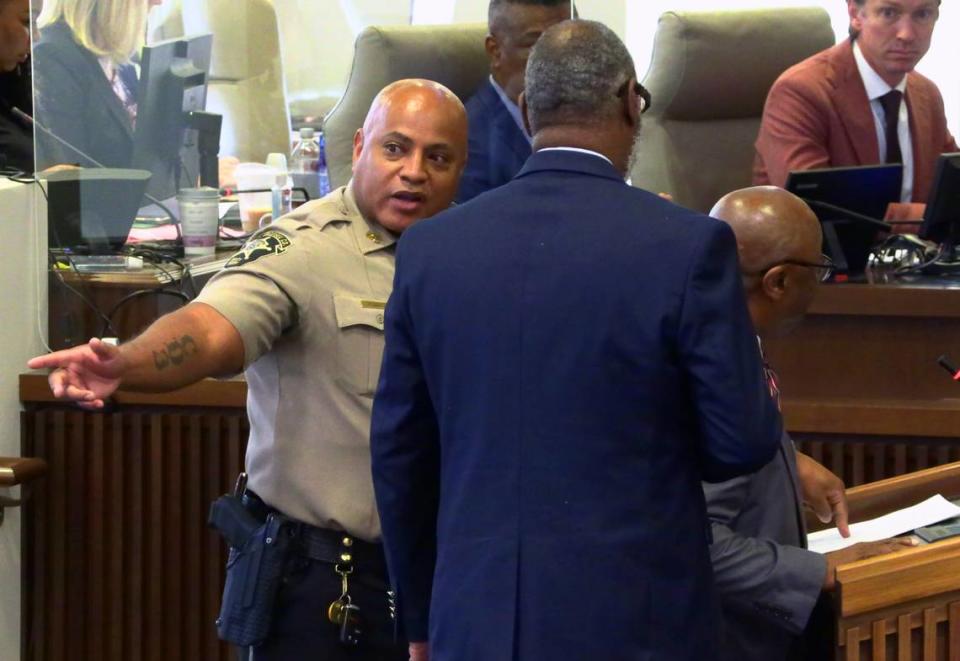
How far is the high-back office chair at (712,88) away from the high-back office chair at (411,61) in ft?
1.84

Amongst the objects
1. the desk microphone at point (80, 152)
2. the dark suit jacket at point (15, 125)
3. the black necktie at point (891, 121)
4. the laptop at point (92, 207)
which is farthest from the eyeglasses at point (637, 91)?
the dark suit jacket at point (15, 125)

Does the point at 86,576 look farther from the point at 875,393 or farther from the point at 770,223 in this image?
the point at 770,223

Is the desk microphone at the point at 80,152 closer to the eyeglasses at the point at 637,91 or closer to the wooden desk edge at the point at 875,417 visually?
the wooden desk edge at the point at 875,417

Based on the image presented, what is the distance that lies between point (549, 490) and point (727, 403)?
0.66ft

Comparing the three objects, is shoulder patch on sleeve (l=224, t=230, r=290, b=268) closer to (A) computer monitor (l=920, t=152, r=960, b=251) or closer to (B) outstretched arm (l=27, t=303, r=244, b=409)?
(B) outstretched arm (l=27, t=303, r=244, b=409)

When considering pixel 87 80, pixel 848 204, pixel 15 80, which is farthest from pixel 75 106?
pixel 848 204

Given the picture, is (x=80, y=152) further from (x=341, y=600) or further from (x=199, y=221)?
(x=341, y=600)

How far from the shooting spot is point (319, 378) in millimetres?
2047

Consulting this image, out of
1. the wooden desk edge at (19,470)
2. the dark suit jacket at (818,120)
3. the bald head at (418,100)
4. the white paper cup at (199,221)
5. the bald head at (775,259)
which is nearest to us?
the bald head at (775,259)

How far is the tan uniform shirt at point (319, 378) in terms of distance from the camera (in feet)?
6.67

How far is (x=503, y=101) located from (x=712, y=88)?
118cm

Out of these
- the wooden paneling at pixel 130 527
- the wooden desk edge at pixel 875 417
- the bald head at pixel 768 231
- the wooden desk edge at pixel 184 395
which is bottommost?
the wooden paneling at pixel 130 527

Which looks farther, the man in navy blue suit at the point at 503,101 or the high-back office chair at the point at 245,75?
the high-back office chair at the point at 245,75

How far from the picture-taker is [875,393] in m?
3.02
